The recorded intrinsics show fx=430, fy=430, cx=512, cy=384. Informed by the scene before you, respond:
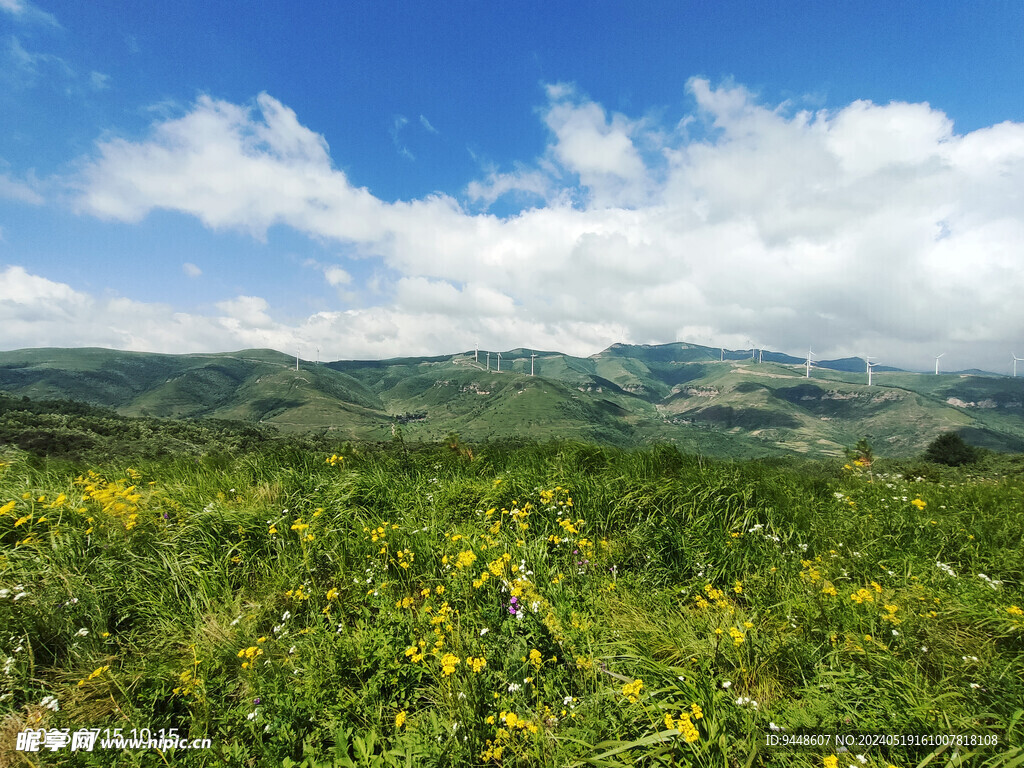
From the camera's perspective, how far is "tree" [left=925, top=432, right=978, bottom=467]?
83.9 metres

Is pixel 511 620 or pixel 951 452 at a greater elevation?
pixel 511 620

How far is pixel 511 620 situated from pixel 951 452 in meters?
123

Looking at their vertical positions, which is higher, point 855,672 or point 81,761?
point 855,672

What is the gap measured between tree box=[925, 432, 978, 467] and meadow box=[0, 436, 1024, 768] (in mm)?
109542

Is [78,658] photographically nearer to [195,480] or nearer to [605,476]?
[195,480]

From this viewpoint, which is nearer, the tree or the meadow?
the meadow

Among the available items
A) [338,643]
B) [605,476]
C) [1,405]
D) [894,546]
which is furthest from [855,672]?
[1,405]

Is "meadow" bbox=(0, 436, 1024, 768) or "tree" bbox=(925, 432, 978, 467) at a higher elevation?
"meadow" bbox=(0, 436, 1024, 768)

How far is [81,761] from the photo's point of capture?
3.22 m

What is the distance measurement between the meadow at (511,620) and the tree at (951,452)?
10954 cm

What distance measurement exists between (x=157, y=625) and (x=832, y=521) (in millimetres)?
8704

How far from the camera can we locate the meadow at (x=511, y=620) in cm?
318

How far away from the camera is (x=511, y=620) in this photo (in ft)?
13.8

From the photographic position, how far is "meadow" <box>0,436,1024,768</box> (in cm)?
318
